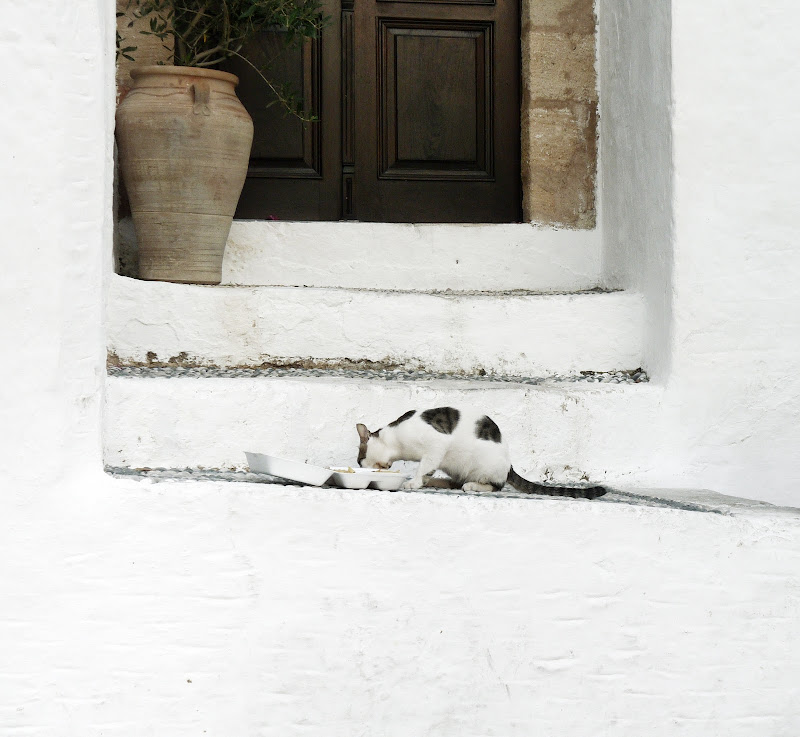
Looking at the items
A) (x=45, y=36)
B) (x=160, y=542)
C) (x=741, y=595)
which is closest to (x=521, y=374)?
(x=741, y=595)

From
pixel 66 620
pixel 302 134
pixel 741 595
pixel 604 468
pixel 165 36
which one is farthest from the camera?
pixel 302 134

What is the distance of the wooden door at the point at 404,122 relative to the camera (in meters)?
4.44

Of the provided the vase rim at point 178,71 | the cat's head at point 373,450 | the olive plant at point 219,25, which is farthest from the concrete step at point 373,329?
the olive plant at point 219,25

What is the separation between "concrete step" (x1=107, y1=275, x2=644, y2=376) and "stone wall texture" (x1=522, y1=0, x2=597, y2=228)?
83 cm

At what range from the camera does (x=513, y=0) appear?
4.50 metres

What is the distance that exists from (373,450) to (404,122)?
2.33 m

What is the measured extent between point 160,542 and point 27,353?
0.50m

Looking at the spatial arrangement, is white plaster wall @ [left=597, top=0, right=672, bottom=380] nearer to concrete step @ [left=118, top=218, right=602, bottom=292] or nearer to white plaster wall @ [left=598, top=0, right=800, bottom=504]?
white plaster wall @ [left=598, top=0, right=800, bottom=504]

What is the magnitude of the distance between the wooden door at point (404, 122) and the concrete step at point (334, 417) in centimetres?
159

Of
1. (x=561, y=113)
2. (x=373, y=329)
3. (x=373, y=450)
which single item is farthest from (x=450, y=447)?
(x=561, y=113)

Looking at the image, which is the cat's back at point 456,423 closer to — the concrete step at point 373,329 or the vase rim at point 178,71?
the concrete step at point 373,329

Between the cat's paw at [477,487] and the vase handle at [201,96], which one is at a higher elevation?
the vase handle at [201,96]

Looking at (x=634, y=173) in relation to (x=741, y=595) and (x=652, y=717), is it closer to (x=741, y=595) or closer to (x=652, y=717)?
(x=741, y=595)

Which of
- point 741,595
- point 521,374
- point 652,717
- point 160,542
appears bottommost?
point 652,717
